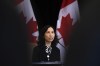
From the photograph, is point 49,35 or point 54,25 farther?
point 54,25

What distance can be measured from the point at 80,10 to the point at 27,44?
582 millimetres

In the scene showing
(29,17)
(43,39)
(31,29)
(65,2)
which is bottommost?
(43,39)

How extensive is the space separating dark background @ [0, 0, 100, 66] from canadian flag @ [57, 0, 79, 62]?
0.15 ft

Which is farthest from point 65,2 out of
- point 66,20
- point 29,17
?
point 29,17

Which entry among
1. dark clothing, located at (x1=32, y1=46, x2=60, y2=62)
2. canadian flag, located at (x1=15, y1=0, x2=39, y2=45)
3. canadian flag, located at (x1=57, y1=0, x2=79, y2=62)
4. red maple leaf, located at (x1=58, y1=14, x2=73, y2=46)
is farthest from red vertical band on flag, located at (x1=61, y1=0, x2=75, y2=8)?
dark clothing, located at (x1=32, y1=46, x2=60, y2=62)

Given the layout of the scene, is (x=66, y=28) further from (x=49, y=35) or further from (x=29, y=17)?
(x=29, y=17)

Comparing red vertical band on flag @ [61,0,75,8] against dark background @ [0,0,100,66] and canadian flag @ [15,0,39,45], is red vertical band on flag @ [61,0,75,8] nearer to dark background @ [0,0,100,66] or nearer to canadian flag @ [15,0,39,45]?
dark background @ [0,0,100,66]

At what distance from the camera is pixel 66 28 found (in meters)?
2.24

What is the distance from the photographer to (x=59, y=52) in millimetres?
2131

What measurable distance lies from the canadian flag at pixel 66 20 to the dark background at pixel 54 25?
0.15 ft

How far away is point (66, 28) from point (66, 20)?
0.26 ft

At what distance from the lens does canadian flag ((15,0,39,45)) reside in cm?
216

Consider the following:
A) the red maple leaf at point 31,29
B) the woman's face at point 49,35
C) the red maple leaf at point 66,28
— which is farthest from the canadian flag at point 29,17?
the red maple leaf at point 66,28

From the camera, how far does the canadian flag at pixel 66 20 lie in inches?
86.9
